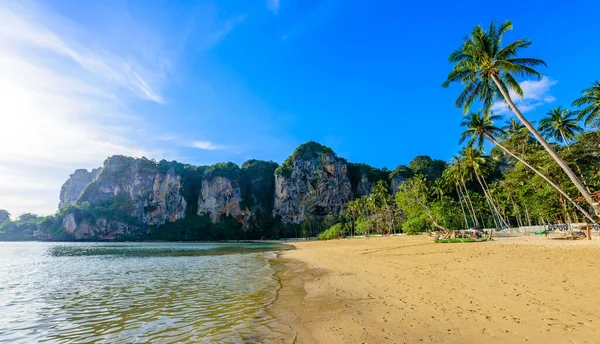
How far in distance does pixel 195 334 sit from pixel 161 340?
720 mm

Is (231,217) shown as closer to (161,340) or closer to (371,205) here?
(371,205)

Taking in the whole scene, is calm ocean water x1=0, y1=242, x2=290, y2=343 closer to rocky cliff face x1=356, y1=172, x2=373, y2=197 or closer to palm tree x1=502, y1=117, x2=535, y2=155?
palm tree x1=502, y1=117, x2=535, y2=155

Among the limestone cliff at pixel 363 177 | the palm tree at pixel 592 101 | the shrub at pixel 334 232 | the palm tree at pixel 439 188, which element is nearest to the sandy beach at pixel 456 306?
the palm tree at pixel 592 101

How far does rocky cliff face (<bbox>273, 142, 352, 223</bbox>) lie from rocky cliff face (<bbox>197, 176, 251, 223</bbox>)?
22.5 meters

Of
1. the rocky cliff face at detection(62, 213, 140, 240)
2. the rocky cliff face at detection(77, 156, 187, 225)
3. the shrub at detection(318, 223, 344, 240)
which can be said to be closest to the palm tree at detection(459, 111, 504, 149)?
the shrub at detection(318, 223, 344, 240)

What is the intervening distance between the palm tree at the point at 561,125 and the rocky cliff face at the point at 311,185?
311 ft

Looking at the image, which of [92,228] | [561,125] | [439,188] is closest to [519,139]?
[561,125]

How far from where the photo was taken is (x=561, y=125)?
3356 cm

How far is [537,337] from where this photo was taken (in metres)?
4.80

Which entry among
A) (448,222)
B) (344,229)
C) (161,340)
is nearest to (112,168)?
(344,229)

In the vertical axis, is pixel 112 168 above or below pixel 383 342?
above

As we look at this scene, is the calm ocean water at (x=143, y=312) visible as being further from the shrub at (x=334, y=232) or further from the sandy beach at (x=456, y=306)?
the shrub at (x=334, y=232)

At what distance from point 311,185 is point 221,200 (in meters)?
52.7

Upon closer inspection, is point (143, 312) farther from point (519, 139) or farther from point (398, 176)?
point (398, 176)
